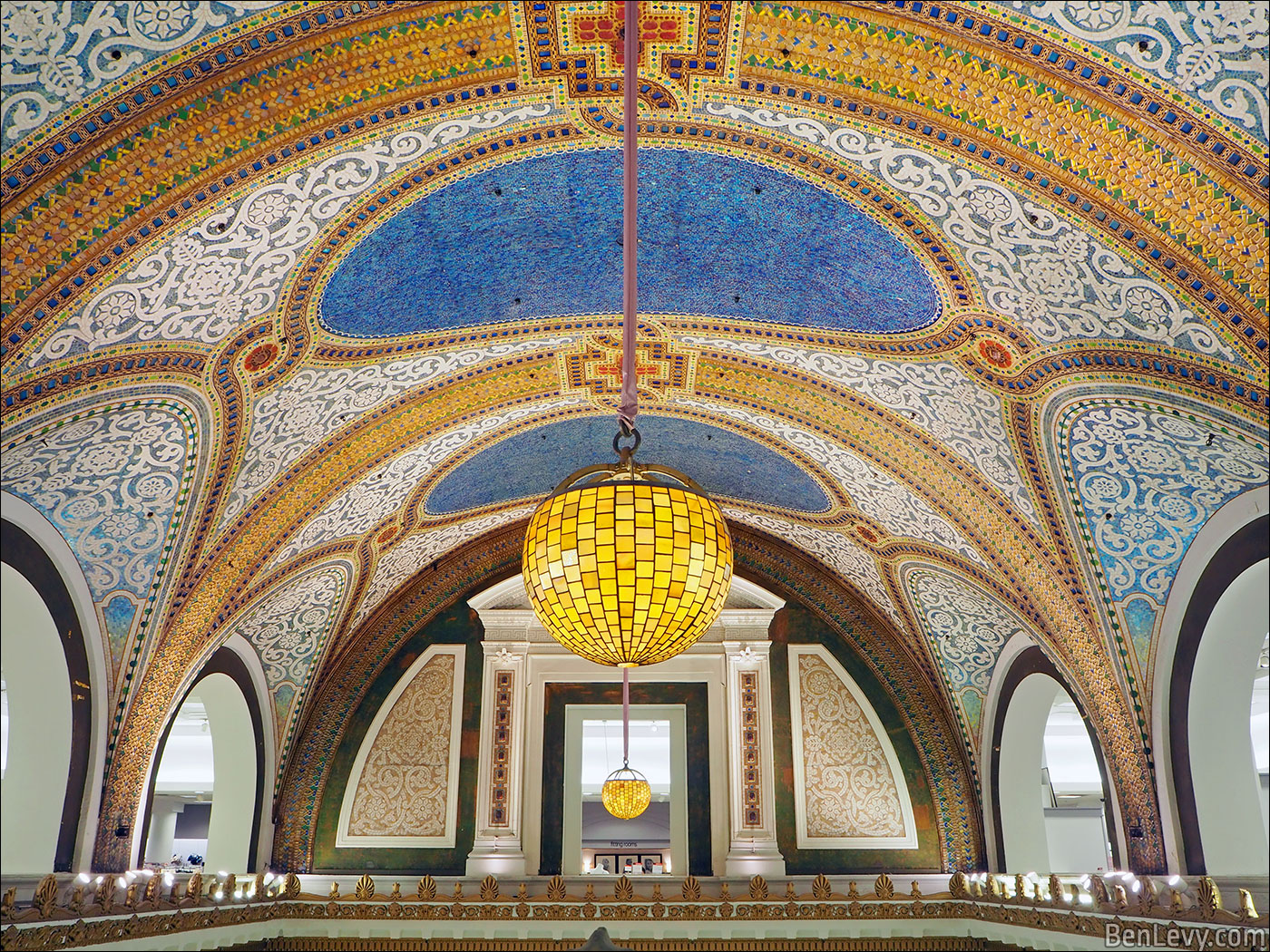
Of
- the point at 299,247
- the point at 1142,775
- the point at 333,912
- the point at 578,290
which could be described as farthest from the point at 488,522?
the point at 1142,775

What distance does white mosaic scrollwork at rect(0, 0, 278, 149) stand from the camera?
3.57 metres

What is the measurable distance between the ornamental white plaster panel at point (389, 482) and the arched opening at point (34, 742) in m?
1.81

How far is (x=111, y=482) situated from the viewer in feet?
20.2

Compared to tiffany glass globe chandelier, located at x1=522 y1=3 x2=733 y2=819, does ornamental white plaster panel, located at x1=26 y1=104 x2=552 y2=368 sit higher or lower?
higher

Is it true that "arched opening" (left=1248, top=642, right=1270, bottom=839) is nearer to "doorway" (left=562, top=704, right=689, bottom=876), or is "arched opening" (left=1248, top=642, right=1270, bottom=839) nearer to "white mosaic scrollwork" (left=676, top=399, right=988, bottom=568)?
"white mosaic scrollwork" (left=676, top=399, right=988, bottom=568)

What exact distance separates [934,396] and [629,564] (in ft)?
13.1

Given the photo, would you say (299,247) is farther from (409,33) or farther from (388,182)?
(409,33)

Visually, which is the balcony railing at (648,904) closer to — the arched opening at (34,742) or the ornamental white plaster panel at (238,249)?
the arched opening at (34,742)

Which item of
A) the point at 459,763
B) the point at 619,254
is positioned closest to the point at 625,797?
the point at 459,763

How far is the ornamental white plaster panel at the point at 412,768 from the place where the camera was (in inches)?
395

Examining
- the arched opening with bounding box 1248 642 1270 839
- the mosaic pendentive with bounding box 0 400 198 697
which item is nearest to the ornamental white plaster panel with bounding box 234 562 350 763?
the mosaic pendentive with bounding box 0 400 198 697

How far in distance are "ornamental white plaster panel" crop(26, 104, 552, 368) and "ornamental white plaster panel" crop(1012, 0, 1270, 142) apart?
7.42ft

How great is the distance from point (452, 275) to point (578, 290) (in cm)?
82

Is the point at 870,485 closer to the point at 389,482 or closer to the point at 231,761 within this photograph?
the point at 389,482
